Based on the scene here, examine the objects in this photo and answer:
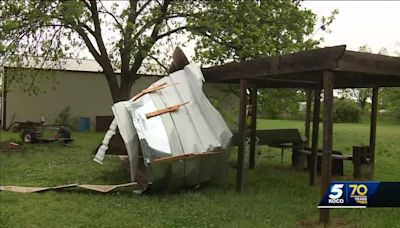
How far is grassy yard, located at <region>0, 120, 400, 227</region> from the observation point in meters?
6.40

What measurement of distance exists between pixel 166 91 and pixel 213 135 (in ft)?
4.45

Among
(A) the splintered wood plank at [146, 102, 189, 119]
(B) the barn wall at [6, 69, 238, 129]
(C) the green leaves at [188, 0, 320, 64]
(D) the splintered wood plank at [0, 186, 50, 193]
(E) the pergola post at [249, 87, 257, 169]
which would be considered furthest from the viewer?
(B) the barn wall at [6, 69, 238, 129]

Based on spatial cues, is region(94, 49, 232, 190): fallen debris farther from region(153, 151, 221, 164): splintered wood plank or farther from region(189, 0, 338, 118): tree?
region(189, 0, 338, 118): tree

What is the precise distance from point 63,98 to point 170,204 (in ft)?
56.0

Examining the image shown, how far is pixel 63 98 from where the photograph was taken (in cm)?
2316

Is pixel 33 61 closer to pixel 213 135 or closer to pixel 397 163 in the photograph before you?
pixel 213 135

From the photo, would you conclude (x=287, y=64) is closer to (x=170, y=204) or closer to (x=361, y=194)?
(x=170, y=204)

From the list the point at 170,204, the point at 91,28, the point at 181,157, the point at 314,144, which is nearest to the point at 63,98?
the point at 91,28

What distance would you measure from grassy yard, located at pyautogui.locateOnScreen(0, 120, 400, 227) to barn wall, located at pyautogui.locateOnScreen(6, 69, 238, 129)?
11.1m

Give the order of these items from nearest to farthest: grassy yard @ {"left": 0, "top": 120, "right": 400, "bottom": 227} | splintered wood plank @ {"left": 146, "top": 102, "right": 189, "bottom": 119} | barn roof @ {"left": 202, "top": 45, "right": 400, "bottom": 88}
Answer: barn roof @ {"left": 202, "top": 45, "right": 400, "bottom": 88}, grassy yard @ {"left": 0, "top": 120, "right": 400, "bottom": 227}, splintered wood plank @ {"left": 146, "top": 102, "right": 189, "bottom": 119}

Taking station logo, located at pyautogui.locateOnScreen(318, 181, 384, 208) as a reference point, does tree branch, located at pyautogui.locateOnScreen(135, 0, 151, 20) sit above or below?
above

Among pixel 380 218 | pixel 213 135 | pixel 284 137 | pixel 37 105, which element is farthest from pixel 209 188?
pixel 37 105

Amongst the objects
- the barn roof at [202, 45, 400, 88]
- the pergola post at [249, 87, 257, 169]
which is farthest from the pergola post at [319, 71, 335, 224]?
the pergola post at [249, 87, 257, 169]

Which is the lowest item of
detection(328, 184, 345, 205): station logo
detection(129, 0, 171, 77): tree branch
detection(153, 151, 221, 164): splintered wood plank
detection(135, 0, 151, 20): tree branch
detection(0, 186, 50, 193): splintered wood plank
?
detection(0, 186, 50, 193): splintered wood plank
